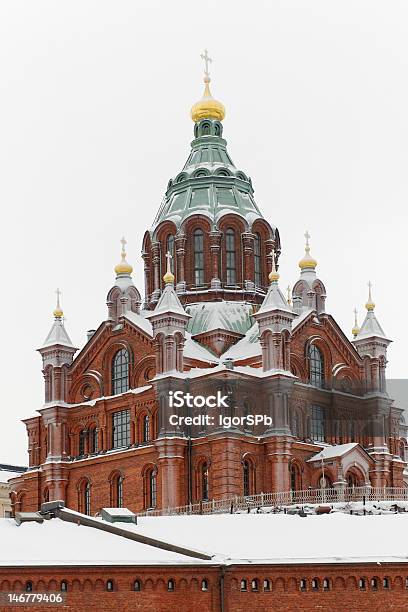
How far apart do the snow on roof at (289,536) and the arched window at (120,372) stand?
22627 mm

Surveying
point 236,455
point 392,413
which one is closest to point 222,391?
point 236,455

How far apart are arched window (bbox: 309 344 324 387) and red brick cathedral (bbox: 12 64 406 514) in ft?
0.28

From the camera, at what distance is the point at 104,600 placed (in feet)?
147

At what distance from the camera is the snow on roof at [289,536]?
47.5 meters

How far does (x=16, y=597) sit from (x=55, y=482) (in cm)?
3119

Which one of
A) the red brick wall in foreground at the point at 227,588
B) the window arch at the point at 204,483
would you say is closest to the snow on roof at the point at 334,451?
the window arch at the point at 204,483

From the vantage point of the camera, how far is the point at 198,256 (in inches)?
3145

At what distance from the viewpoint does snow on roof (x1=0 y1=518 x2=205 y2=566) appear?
148ft

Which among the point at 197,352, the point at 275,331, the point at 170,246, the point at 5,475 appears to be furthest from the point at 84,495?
the point at 5,475

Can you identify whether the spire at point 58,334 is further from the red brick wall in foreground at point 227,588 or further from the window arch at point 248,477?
the red brick wall in foreground at point 227,588

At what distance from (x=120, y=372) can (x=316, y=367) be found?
10307 mm

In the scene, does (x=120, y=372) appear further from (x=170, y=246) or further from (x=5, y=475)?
(x=5, y=475)

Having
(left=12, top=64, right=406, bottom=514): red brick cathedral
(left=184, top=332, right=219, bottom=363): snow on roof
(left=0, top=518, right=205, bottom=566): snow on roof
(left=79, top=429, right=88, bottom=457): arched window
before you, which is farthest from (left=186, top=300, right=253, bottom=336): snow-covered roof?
(left=0, top=518, right=205, bottom=566): snow on roof

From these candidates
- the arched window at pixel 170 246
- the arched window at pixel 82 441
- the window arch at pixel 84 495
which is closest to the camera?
the window arch at pixel 84 495
